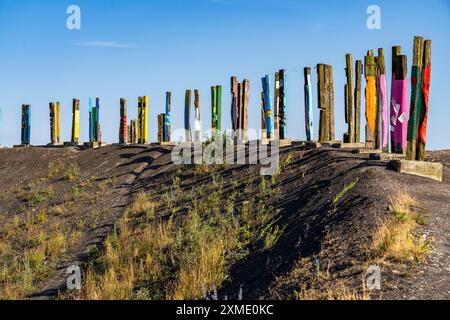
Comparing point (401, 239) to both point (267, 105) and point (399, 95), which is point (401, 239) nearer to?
point (399, 95)

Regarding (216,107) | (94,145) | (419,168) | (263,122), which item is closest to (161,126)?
(94,145)

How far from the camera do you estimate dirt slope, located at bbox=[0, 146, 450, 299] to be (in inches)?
320

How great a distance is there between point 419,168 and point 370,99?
12.8 feet

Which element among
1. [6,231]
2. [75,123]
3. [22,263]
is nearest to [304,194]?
[22,263]

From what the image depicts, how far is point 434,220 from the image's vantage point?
9.70m

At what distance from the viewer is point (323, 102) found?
59.3 ft

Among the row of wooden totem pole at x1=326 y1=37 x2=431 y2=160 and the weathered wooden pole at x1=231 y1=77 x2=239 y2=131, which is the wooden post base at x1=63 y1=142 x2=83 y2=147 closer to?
the weathered wooden pole at x1=231 y1=77 x2=239 y2=131

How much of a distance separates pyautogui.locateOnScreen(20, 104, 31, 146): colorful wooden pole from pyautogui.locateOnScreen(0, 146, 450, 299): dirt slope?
7.02 metres

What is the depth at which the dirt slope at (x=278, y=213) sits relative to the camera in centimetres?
814

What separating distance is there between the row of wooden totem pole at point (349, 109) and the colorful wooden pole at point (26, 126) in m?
0.26

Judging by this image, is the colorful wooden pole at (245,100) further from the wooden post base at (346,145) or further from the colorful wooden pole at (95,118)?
the colorful wooden pole at (95,118)

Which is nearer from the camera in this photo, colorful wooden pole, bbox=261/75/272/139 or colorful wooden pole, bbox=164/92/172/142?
colorful wooden pole, bbox=261/75/272/139

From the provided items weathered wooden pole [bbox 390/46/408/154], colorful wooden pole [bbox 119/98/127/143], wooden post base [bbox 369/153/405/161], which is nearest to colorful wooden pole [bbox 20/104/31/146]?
colorful wooden pole [bbox 119/98/127/143]

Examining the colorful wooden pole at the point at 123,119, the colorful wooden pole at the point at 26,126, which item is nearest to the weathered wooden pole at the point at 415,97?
the colorful wooden pole at the point at 123,119
